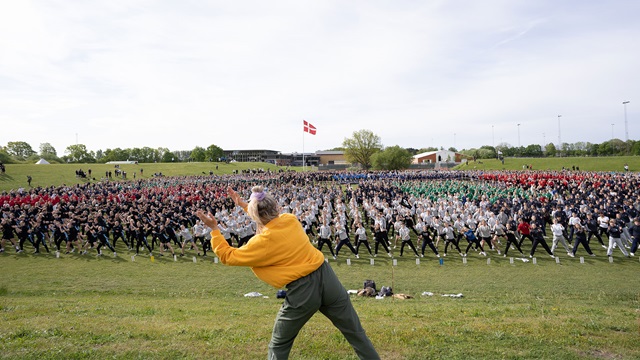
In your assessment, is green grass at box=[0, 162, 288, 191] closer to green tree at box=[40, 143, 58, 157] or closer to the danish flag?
the danish flag

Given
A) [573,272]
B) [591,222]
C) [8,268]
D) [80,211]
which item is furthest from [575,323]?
[80,211]

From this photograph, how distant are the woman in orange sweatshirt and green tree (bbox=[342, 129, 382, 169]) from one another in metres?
101

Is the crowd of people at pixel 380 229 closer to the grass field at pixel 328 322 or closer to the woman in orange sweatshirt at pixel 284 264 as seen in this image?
the grass field at pixel 328 322

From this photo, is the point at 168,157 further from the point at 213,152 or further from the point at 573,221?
the point at 573,221

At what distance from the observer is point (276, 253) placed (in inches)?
143

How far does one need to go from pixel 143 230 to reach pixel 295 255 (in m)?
17.6

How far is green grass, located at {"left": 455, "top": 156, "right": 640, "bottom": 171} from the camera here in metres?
72.4

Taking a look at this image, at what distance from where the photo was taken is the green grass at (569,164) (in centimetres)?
7238

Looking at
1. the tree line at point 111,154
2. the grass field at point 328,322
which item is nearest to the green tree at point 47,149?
the tree line at point 111,154

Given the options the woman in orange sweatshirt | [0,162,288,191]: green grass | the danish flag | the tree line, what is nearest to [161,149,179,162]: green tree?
the tree line

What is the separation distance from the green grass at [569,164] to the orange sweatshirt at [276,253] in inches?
3227

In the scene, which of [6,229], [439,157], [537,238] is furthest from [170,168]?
[537,238]

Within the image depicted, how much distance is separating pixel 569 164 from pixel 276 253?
301 feet

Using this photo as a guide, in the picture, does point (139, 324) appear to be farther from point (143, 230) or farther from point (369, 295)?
point (143, 230)
